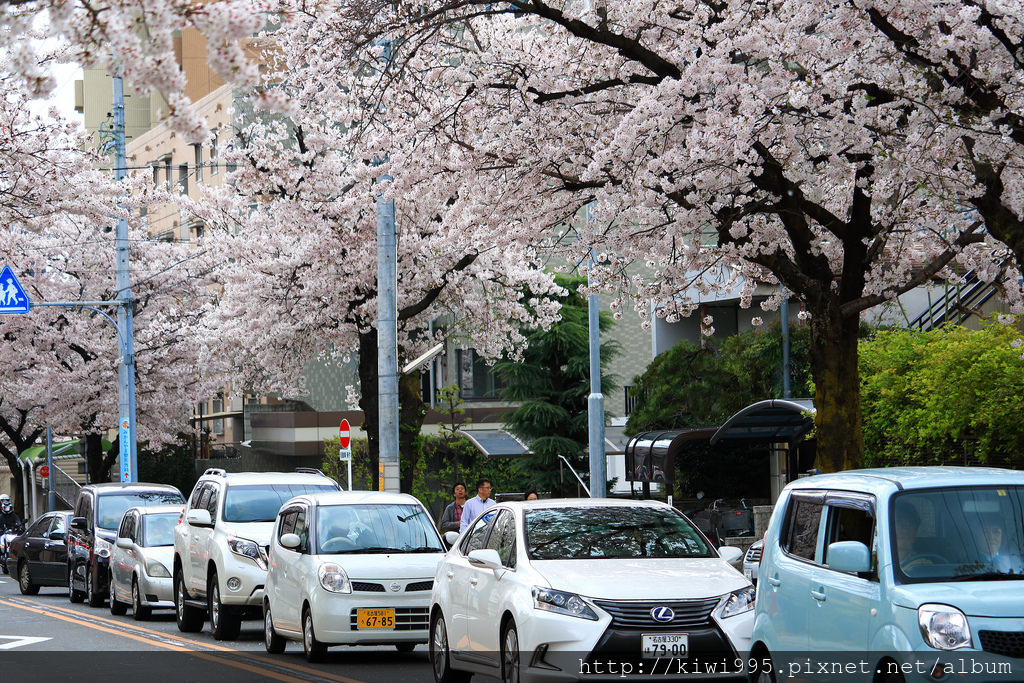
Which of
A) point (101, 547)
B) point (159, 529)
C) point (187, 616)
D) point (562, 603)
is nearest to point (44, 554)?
point (101, 547)

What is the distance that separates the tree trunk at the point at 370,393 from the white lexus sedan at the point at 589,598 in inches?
606

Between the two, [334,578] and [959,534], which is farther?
[334,578]

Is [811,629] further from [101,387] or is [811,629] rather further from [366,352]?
[101,387]

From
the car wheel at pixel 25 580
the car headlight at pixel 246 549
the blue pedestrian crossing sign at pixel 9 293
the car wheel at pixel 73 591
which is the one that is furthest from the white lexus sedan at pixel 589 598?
the blue pedestrian crossing sign at pixel 9 293

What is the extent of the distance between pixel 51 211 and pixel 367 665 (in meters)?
8.50

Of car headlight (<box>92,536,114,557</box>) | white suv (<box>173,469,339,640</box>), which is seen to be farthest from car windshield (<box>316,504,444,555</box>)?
car headlight (<box>92,536,114,557</box>)

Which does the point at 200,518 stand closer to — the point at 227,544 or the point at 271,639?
the point at 227,544

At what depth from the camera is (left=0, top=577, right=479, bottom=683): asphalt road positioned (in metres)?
13.6

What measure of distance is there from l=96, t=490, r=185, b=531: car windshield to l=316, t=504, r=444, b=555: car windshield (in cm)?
955

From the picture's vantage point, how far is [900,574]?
25.6ft

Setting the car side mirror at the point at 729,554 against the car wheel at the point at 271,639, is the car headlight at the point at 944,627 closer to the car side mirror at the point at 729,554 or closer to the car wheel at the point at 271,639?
the car side mirror at the point at 729,554

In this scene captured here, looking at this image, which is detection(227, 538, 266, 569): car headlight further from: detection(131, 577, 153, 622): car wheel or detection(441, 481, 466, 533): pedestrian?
detection(131, 577, 153, 622): car wheel

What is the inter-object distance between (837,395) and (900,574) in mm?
7322

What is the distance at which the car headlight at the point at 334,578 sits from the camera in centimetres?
1423
